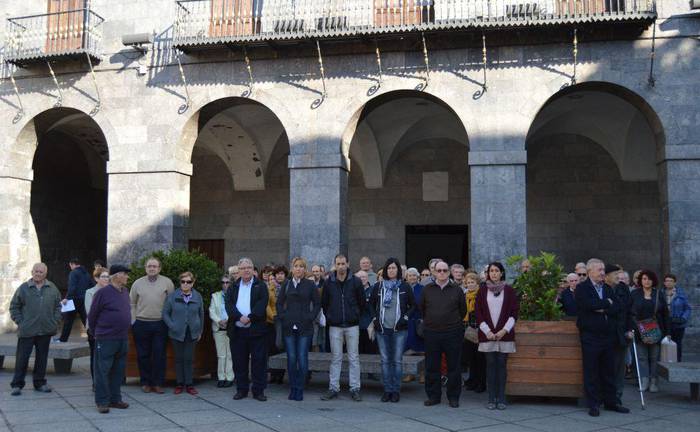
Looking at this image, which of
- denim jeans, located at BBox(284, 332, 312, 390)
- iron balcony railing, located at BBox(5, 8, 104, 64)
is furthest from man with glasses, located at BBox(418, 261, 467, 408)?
iron balcony railing, located at BBox(5, 8, 104, 64)

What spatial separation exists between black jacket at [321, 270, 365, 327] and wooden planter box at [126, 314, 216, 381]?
6.78 feet

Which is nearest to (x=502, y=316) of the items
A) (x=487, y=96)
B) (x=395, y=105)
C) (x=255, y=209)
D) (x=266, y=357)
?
(x=266, y=357)

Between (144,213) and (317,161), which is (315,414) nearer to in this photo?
(317,161)

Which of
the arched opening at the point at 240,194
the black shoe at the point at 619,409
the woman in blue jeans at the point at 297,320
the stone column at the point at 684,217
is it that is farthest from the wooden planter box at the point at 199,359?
the arched opening at the point at 240,194

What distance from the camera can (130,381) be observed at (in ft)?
30.5

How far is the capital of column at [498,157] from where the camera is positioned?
12.0m

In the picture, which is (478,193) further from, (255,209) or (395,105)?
(255,209)

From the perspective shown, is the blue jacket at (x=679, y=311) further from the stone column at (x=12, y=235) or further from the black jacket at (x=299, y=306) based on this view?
the stone column at (x=12, y=235)

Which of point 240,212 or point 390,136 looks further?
point 240,212

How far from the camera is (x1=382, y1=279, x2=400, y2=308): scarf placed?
319 inches

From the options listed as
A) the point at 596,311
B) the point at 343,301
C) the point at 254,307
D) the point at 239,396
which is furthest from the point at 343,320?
the point at 596,311

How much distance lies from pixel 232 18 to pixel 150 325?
7.50 metres

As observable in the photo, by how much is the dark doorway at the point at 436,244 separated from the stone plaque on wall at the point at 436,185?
783 mm

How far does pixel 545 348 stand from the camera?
25.6 feet
